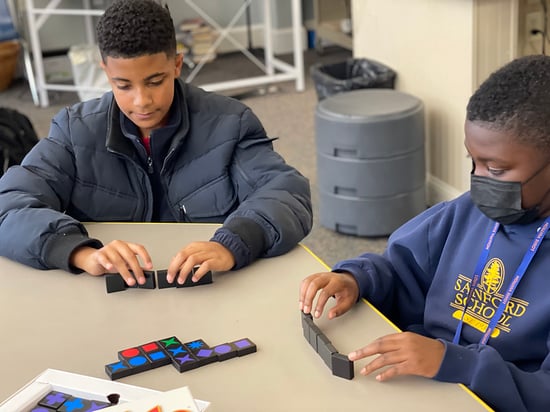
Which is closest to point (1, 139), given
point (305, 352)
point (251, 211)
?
point (251, 211)

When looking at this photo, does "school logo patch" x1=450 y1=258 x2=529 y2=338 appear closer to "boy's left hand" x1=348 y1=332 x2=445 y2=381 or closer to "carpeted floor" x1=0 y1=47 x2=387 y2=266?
"boy's left hand" x1=348 y1=332 x2=445 y2=381

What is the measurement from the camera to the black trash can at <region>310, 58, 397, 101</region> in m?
3.26

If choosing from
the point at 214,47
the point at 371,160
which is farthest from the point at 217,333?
the point at 214,47

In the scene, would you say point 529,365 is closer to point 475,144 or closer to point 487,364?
point 487,364

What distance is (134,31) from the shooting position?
1503 millimetres

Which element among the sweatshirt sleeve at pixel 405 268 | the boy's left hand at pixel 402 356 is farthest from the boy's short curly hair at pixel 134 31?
the boy's left hand at pixel 402 356

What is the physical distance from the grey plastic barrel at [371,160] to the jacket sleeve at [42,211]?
4.68 ft

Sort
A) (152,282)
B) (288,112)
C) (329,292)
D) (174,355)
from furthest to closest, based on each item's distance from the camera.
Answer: (288,112)
(152,282)
(329,292)
(174,355)

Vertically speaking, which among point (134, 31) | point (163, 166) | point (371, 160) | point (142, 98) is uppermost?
point (134, 31)

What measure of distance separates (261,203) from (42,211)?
0.38 metres

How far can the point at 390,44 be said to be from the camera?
10.9ft

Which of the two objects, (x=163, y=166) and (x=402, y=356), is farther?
(x=163, y=166)

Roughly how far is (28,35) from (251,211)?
13.9 ft

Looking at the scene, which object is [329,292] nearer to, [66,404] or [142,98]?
[66,404]
